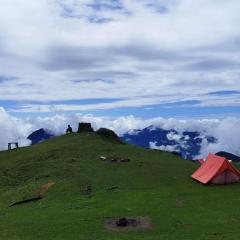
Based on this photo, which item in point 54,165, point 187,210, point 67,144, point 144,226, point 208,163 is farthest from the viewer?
point 67,144

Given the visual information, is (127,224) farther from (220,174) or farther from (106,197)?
(220,174)

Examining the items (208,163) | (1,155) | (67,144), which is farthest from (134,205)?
(1,155)

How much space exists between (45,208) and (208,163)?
26907 millimetres

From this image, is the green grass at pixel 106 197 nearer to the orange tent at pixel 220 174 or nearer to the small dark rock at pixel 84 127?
the orange tent at pixel 220 174

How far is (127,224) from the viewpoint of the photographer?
42.8m

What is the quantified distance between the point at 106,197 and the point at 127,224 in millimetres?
13040

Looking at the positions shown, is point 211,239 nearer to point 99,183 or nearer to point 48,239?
point 48,239

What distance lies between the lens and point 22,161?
8575 cm

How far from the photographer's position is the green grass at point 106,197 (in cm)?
4038

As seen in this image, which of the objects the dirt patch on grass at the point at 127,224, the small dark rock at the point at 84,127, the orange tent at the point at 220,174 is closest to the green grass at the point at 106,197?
the dirt patch on grass at the point at 127,224

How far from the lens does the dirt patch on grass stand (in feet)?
136

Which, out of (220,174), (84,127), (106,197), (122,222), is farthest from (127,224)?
(84,127)

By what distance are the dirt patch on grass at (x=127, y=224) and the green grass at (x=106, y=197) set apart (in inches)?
29.5

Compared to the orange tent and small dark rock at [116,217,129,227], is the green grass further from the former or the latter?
the orange tent
